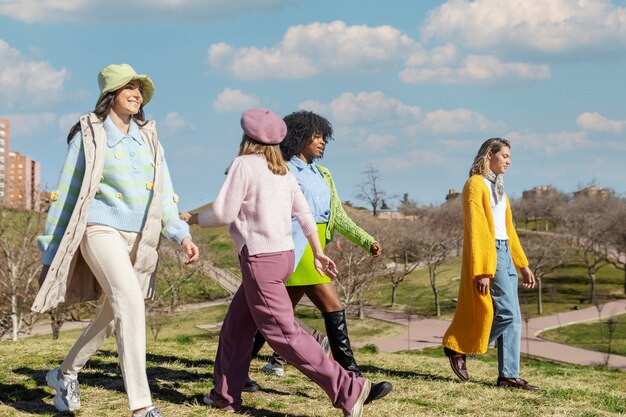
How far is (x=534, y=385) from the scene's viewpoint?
7086mm

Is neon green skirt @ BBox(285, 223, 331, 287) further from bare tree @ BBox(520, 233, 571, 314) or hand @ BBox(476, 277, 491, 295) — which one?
bare tree @ BBox(520, 233, 571, 314)

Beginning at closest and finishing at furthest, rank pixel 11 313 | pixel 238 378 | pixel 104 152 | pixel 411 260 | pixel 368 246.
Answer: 1. pixel 104 152
2. pixel 238 378
3. pixel 368 246
4. pixel 11 313
5. pixel 411 260

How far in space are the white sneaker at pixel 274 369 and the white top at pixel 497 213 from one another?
222cm

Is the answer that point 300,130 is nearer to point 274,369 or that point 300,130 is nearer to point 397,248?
point 274,369

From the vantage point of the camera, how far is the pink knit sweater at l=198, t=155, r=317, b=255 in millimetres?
4727

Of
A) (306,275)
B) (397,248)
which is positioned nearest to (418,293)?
(397,248)

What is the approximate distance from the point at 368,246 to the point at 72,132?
2.57m

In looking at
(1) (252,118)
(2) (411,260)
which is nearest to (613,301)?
(2) (411,260)

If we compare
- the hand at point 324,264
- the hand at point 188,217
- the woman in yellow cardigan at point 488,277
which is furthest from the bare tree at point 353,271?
the hand at point 188,217

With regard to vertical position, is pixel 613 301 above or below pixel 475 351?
below

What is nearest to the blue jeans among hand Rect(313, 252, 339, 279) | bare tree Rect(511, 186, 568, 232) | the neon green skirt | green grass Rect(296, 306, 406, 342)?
the neon green skirt

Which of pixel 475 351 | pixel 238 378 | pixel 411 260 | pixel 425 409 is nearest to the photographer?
pixel 238 378

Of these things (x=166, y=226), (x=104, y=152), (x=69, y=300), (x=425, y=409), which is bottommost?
(x=425, y=409)

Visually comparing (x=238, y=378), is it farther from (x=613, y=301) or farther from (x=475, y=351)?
(x=613, y=301)
